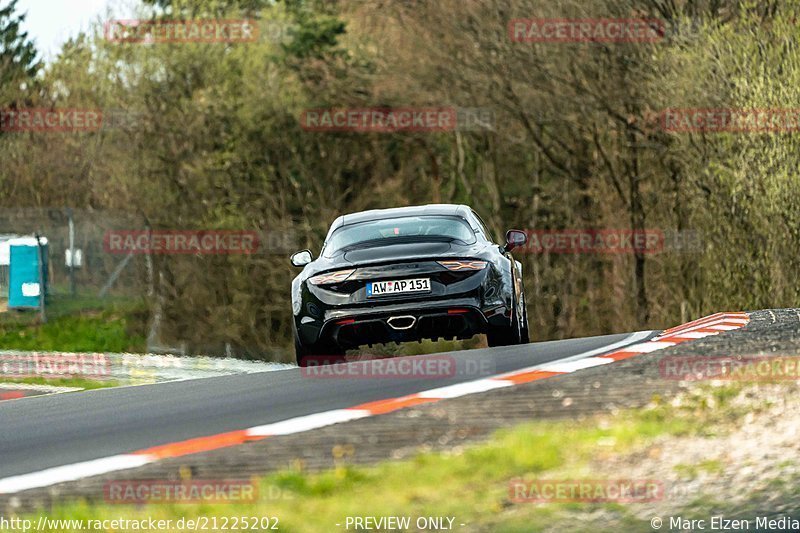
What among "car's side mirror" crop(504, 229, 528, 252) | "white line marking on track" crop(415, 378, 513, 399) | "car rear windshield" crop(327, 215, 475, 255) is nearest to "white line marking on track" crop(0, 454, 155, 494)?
"white line marking on track" crop(415, 378, 513, 399)

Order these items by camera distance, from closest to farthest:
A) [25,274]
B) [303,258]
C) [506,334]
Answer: [506,334]
[303,258]
[25,274]

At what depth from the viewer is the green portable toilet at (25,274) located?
104 feet

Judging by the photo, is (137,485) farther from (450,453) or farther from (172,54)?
(172,54)

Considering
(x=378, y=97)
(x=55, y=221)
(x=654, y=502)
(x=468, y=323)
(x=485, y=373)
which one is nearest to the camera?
(x=654, y=502)

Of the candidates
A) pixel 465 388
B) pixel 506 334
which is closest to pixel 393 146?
pixel 506 334

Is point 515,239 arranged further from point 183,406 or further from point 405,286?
point 183,406

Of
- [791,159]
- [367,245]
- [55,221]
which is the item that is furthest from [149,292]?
[367,245]

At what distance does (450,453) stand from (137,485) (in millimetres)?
1703

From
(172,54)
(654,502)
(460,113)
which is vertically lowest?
(654,502)

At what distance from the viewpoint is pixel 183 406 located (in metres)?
12.7

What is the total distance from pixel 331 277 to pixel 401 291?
2.26 ft

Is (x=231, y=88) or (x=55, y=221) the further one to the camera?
(x=231, y=88)

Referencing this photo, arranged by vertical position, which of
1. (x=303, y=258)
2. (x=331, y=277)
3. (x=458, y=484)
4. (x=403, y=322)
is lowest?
(x=458, y=484)

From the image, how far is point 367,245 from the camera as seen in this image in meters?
14.5
